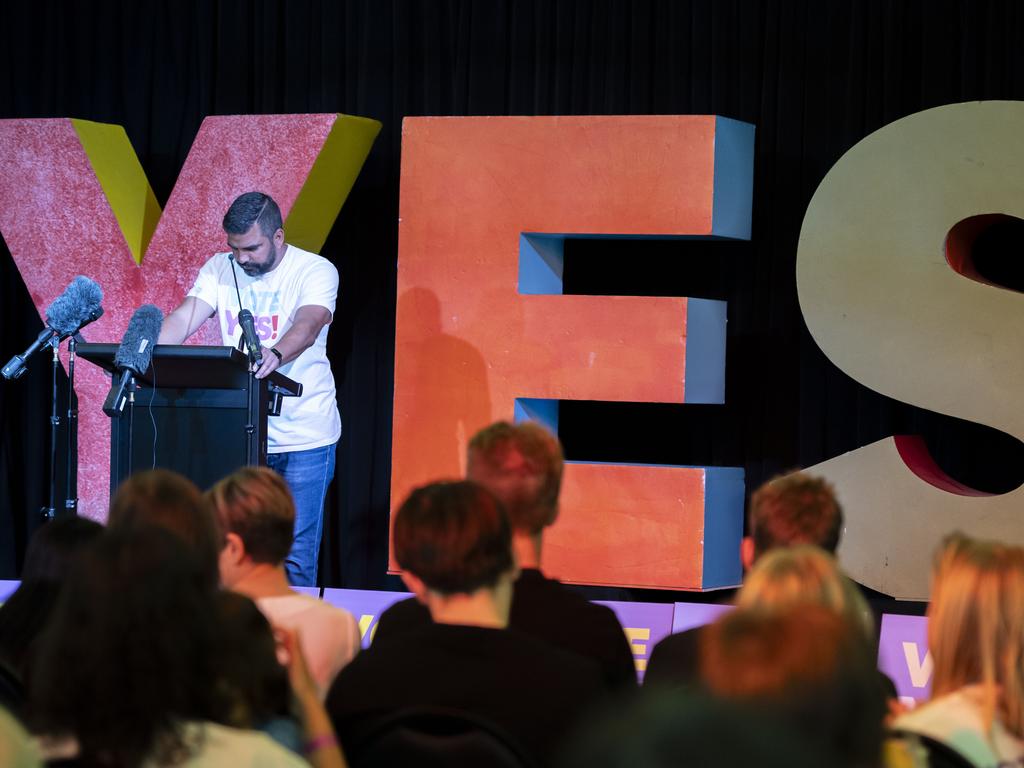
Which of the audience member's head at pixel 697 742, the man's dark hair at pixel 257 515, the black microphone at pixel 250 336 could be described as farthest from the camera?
the black microphone at pixel 250 336

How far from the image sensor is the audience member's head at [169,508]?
2170 millimetres

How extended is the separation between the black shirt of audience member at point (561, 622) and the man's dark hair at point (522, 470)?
219mm

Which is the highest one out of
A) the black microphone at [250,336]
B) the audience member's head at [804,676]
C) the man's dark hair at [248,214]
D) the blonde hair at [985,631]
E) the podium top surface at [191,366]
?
the man's dark hair at [248,214]

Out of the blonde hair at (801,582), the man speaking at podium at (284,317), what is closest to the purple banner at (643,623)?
the man speaking at podium at (284,317)

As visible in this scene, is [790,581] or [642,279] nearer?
[790,581]

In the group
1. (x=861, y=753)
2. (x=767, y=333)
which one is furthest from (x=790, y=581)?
(x=767, y=333)

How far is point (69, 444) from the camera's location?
5.06m

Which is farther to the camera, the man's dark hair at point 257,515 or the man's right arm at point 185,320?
the man's right arm at point 185,320

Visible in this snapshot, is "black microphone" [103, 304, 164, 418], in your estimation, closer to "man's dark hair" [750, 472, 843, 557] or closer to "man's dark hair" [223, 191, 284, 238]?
"man's dark hair" [223, 191, 284, 238]

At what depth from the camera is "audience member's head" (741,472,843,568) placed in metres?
2.65

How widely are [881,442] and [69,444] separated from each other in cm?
305

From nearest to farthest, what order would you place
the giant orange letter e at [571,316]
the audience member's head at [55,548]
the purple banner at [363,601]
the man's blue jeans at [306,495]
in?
the audience member's head at [55,548], the purple banner at [363,601], the man's blue jeans at [306,495], the giant orange letter e at [571,316]

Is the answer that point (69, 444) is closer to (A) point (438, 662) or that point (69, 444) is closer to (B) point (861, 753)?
(A) point (438, 662)

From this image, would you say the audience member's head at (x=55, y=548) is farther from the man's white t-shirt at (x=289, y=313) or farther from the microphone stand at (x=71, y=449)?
the man's white t-shirt at (x=289, y=313)
